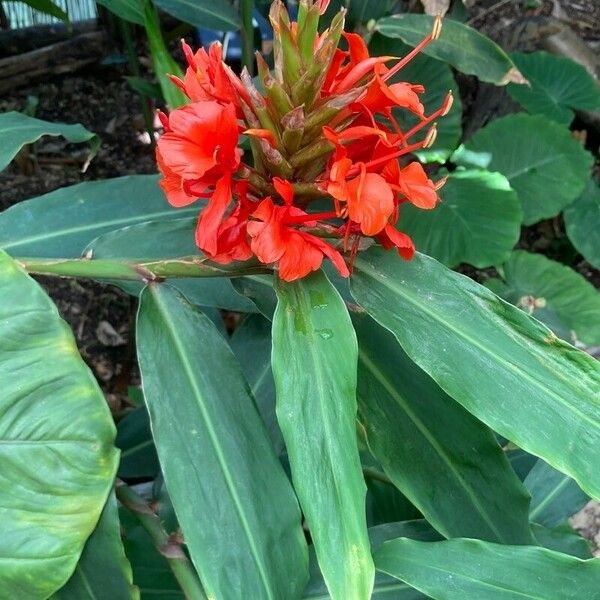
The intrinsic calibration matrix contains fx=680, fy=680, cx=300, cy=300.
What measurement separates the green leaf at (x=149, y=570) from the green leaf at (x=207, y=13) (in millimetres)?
1066

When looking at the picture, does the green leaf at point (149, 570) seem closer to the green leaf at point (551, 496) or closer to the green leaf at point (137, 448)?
the green leaf at point (137, 448)

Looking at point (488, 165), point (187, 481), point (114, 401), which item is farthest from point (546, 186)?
point (187, 481)

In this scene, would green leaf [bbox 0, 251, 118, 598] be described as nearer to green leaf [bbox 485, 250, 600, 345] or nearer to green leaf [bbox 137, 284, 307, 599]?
green leaf [bbox 137, 284, 307, 599]

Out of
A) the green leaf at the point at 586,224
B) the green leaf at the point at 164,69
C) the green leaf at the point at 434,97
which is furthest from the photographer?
the green leaf at the point at 586,224

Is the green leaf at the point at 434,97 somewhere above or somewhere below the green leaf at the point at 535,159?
above

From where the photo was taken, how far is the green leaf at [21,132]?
0.98 metres

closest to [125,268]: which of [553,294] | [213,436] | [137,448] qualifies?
[213,436]

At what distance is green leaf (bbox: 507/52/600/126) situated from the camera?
212cm

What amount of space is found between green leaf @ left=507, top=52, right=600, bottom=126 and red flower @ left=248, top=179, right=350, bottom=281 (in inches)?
67.9

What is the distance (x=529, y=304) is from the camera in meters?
1.77

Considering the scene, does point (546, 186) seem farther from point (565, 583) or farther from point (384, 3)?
point (565, 583)

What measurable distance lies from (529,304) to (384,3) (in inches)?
32.7

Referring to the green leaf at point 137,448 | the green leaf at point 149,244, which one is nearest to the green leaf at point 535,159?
→ the green leaf at point 137,448

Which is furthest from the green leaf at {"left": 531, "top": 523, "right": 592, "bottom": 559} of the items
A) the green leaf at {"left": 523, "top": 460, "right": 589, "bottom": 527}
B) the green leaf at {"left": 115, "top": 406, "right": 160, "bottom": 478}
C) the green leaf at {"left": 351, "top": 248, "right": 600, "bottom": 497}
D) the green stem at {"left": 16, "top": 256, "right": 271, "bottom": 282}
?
the green leaf at {"left": 115, "top": 406, "right": 160, "bottom": 478}
